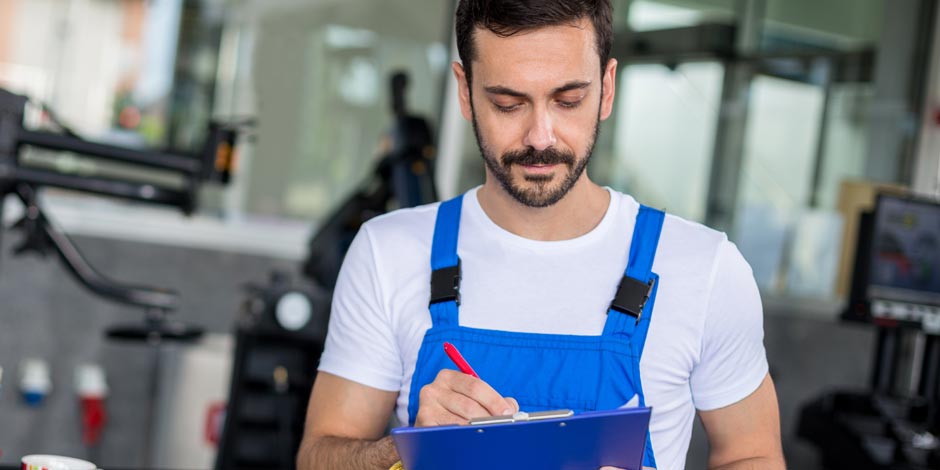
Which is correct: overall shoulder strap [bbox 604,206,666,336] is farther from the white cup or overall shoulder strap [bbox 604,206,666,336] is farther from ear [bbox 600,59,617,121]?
the white cup

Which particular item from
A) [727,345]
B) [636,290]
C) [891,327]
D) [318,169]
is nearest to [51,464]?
[636,290]

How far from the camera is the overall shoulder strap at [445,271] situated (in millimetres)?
1365

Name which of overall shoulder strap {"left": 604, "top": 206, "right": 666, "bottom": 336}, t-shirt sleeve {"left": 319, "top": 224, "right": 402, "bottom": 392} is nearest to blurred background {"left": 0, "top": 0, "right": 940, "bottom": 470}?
t-shirt sleeve {"left": 319, "top": 224, "right": 402, "bottom": 392}

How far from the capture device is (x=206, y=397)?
320 cm

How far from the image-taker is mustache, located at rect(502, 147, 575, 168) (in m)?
1.32

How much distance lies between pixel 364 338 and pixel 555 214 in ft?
0.91

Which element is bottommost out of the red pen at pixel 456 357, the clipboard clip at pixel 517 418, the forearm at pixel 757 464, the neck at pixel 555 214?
the forearm at pixel 757 464

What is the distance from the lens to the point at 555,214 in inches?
55.7

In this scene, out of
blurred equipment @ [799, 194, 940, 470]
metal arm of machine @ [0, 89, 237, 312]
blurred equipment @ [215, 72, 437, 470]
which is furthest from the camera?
blurred equipment @ [799, 194, 940, 470]

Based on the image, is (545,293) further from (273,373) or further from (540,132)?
(273,373)

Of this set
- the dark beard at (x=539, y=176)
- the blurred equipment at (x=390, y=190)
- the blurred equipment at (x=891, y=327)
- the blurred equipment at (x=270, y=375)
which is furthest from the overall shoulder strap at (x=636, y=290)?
the blurred equipment at (x=891, y=327)

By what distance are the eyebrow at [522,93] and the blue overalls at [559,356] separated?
21cm

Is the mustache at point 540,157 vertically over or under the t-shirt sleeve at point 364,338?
over

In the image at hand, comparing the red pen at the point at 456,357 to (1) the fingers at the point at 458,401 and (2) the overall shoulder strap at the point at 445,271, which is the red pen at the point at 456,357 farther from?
(2) the overall shoulder strap at the point at 445,271
